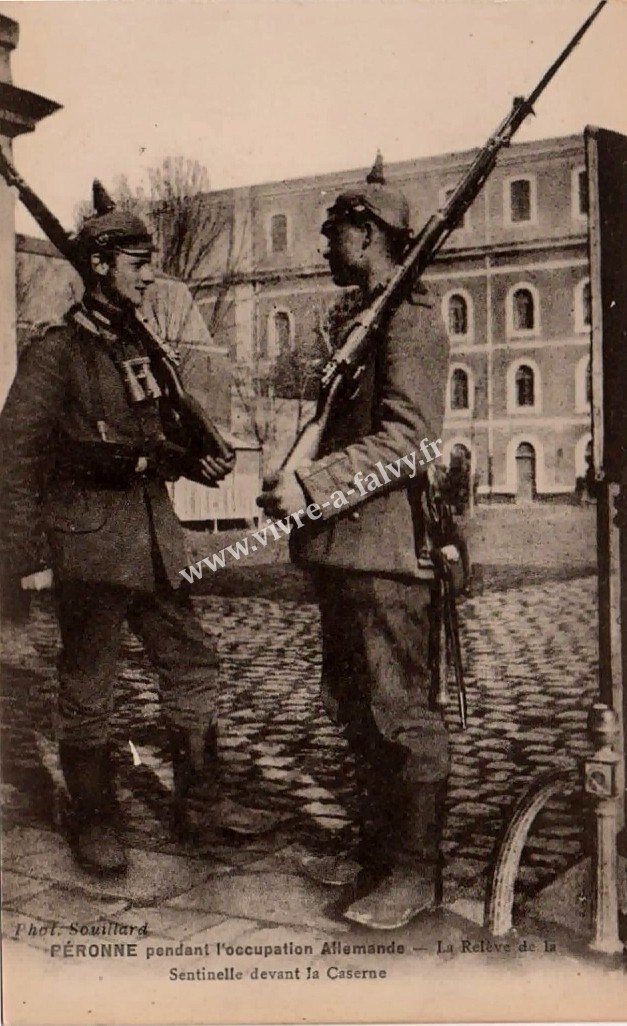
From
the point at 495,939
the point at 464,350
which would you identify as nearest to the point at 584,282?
the point at 464,350

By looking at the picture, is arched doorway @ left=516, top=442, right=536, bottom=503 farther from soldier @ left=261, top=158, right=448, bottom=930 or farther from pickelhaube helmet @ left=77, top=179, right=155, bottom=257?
pickelhaube helmet @ left=77, top=179, right=155, bottom=257

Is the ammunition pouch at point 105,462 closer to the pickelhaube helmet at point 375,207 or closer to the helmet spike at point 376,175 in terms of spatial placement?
the pickelhaube helmet at point 375,207

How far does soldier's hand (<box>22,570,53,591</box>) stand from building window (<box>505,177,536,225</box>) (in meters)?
2.06

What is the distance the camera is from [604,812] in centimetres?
327

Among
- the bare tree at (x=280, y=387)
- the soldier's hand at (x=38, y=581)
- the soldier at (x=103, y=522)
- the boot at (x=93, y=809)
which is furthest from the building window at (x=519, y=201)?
the boot at (x=93, y=809)

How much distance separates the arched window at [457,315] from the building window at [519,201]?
321mm

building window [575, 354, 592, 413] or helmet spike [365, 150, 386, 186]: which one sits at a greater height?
Result: helmet spike [365, 150, 386, 186]

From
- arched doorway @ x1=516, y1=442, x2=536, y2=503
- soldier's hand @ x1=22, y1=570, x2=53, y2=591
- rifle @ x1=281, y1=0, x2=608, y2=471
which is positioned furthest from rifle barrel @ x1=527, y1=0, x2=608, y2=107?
soldier's hand @ x1=22, y1=570, x2=53, y2=591

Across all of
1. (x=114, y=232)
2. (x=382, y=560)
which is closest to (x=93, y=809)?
(x=382, y=560)

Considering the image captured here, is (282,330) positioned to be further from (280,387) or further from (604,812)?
(604,812)

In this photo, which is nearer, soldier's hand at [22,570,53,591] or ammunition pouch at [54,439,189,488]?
ammunition pouch at [54,439,189,488]

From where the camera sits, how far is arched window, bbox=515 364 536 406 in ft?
11.2

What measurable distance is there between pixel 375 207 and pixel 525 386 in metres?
0.80

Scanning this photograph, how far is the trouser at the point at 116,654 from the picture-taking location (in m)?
3.47
